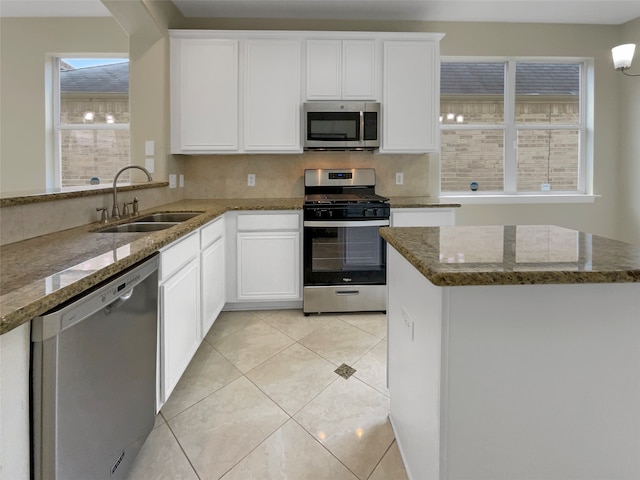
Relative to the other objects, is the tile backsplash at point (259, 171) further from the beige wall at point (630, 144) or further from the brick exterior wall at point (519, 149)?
the beige wall at point (630, 144)

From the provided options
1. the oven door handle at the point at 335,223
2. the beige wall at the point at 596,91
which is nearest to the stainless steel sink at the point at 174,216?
the oven door handle at the point at 335,223

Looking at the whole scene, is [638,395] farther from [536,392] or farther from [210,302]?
[210,302]

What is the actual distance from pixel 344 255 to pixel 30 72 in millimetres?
3562

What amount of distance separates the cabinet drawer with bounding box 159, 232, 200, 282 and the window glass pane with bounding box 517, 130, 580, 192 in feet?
11.1

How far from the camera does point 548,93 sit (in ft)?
13.0

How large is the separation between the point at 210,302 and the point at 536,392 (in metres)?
2.05

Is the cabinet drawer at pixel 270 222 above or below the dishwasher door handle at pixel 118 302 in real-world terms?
above

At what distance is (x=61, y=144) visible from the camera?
3.89 metres

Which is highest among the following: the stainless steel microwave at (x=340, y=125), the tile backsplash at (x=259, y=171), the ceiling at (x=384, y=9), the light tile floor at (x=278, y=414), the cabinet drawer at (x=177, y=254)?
the ceiling at (x=384, y=9)

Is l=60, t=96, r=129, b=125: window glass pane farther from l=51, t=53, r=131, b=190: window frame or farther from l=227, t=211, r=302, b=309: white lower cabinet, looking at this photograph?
l=227, t=211, r=302, b=309: white lower cabinet

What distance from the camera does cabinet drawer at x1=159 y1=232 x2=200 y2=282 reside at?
168cm

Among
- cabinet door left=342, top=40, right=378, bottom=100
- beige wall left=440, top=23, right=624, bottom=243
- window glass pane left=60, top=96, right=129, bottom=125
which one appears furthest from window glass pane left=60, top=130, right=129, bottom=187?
beige wall left=440, top=23, right=624, bottom=243

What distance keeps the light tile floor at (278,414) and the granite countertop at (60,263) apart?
839 millimetres

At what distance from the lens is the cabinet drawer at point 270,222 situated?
3.10 metres
